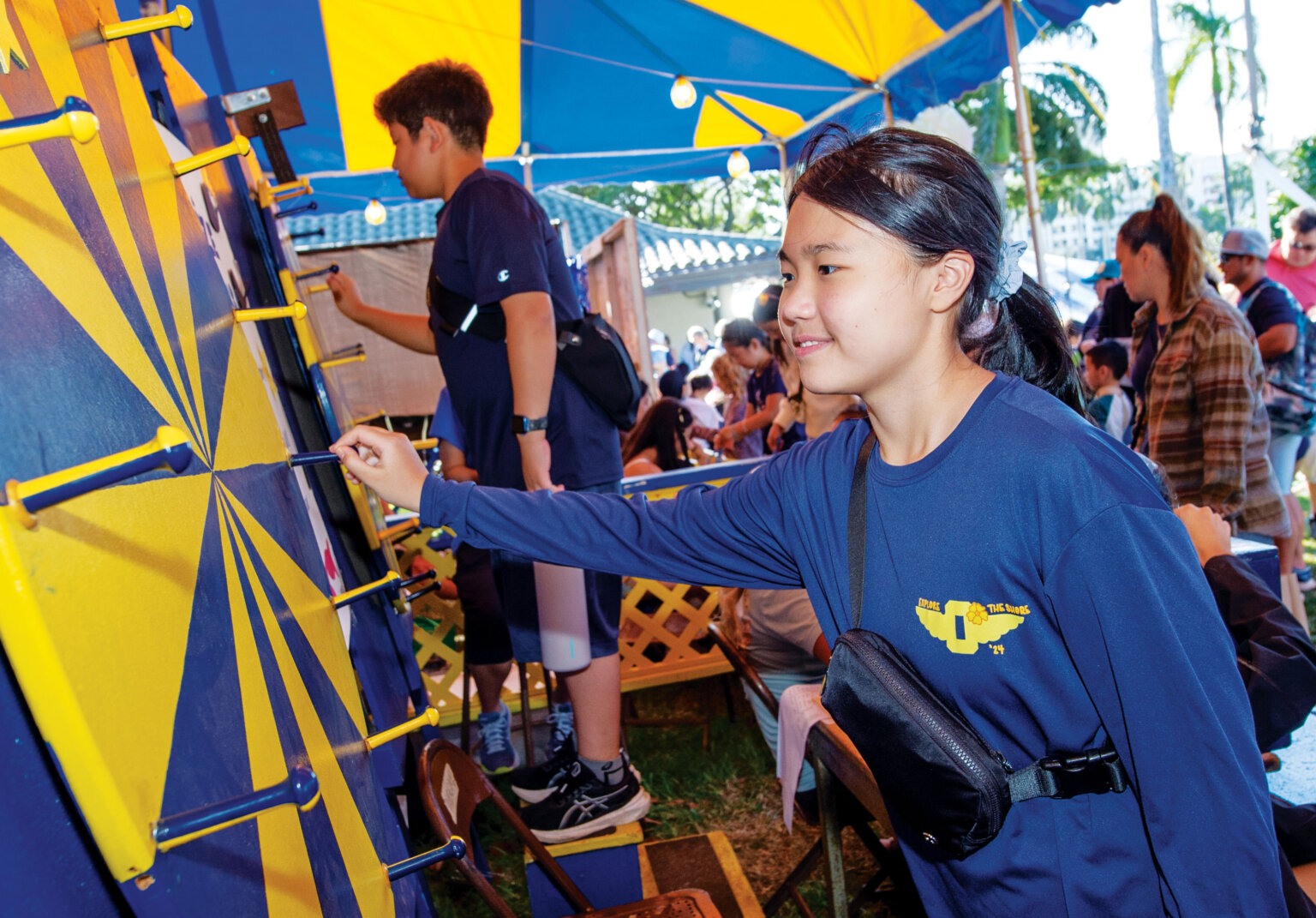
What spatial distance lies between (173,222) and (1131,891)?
1336 millimetres

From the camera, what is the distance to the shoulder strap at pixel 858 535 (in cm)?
121

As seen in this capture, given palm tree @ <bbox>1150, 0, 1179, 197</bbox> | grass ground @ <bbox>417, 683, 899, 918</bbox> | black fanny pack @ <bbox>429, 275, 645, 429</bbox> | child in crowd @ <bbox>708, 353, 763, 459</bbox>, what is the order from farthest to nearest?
palm tree @ <bbox>1150, 0, 1179, 197</bbox>, child in crowd @ <bbox>708, 353, 763, 459</bbox>, grass ground @ <bbox>417, 683, 899, 918</bbox>, black fanny pack @ <bbox>429, 275, 645, 429</bbox>

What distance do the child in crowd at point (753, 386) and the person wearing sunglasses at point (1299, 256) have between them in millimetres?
3043

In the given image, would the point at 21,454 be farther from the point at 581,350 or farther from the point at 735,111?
the point at 735,111

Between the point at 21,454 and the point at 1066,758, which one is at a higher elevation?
the point at 21,454

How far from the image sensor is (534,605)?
2.26m

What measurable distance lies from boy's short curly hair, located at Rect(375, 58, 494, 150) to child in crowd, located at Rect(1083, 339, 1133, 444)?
3681 mm

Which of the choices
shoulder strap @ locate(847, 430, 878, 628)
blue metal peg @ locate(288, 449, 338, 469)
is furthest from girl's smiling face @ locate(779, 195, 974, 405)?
blue metal peg @ locate(288, 449, 338, 469)

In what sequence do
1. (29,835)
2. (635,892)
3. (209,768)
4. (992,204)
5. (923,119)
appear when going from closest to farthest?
1. (29,835)
2. (209,768)
3. (992,204)
4. (635,892)
5. (923,119)

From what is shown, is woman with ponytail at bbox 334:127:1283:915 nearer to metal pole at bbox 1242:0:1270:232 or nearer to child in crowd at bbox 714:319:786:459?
child in crowd at bbox 714:319:786:459

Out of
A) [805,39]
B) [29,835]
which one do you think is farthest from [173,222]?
[805,39]

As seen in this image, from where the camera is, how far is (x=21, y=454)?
479 mm

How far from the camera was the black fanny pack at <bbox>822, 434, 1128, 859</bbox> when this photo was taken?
104cm

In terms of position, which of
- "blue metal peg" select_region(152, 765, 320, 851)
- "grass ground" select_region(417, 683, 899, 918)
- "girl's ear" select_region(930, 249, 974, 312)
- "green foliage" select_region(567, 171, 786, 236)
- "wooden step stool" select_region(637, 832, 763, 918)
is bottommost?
"grass ground" select_region(417, 683, 899, 918)
